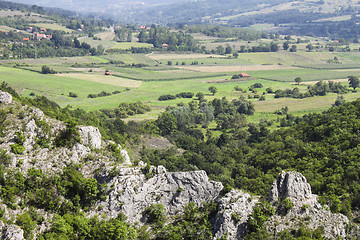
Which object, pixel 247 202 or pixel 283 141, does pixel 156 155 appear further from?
pixel 247 202

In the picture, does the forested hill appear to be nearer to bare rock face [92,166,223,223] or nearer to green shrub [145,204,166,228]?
bare rock face [92,166,223,223]

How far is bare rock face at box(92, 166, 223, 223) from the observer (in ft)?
147

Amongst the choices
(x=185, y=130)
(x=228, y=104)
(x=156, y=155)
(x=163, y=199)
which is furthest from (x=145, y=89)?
(x=163, y=199)

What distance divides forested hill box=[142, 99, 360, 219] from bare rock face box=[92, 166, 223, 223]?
3285 millimetres

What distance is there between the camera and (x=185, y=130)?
127188 mm

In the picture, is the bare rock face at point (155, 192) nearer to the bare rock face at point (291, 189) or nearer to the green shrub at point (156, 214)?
the green shrub at point (156, 214)

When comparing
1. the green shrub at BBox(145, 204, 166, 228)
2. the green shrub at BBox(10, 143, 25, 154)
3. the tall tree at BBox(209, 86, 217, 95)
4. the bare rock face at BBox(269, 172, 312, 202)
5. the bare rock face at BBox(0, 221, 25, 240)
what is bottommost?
the tall tree at BBox(209, 86, 217, 95)

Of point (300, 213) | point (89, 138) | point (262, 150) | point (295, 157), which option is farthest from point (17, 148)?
point (262, 150)

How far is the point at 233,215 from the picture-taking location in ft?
136

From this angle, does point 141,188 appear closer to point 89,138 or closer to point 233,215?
point 89,138

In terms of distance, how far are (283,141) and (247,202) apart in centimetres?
5131

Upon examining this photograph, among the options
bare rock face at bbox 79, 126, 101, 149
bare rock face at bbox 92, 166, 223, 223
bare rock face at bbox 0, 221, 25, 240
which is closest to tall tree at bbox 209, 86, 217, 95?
bare rock face at bbox 79, 126, 101, 149

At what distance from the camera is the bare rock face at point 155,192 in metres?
44.8

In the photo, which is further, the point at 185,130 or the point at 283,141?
the point at 185,130
